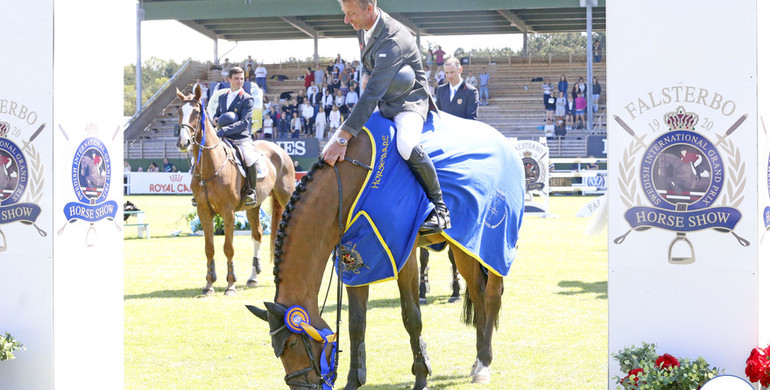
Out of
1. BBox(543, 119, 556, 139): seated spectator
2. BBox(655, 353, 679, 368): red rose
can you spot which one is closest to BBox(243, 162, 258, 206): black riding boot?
BBox(655, 353, 679, 368): red rose

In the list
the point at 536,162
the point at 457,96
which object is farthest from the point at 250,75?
the point at 457,96

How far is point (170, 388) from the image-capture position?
5383 mm

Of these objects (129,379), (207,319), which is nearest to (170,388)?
(129,379)

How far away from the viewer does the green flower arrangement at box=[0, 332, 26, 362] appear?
4461mm

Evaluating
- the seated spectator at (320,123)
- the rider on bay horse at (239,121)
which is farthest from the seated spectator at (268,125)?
the rider on bay horse at (239,121)

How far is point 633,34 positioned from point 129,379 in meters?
3.77

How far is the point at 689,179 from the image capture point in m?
4.09

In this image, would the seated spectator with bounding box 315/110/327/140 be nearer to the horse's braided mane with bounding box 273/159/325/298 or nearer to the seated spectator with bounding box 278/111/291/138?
the seated spectator with bounding box 278/111/291/138

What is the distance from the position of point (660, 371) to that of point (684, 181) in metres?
0.89

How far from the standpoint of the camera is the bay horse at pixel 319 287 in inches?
151

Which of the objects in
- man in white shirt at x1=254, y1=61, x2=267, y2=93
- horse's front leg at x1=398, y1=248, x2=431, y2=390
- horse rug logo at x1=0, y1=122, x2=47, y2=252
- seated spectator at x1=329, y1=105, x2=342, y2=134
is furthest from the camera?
man in white shirt at x1=254, y1=61, x2=267, y2=93

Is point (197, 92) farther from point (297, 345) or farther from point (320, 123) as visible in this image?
point (320, 123)

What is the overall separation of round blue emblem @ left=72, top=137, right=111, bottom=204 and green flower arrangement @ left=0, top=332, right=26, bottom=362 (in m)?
0.81

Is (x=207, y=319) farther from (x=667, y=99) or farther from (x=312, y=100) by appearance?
(x=312, y=100)
